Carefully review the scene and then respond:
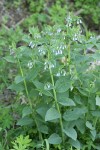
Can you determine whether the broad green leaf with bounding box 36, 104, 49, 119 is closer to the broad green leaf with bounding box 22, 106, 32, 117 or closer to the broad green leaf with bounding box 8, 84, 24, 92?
the broad green leaf with bounding box 22, 106, 32, 117

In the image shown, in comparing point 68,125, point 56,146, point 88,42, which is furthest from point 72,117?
point 88,42

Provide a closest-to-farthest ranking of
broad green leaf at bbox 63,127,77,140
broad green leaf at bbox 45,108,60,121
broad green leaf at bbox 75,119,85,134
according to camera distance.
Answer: broad green leaf at bbox 45,108,60,121
broad green leaf at bbox 63,127,77,140
broad green leaf at bbox 75,119,85,134

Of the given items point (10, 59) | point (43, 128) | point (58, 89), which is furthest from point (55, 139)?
point (10, 59)

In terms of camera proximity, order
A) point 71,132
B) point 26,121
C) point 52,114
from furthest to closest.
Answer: point 26,121, point 71,132, point 52,114

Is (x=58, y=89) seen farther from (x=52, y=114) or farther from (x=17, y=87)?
(x=17, y=87)

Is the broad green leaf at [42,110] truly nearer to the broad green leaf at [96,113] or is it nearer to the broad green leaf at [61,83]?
the broad green leaf at [61,83]

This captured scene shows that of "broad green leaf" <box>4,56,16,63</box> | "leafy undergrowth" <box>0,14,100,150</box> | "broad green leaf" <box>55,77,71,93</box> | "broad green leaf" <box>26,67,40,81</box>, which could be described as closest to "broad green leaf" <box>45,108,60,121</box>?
"leafy undergrowth" <box>0,14,100,150</box>

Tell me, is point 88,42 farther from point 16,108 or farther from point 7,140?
point 7,140
